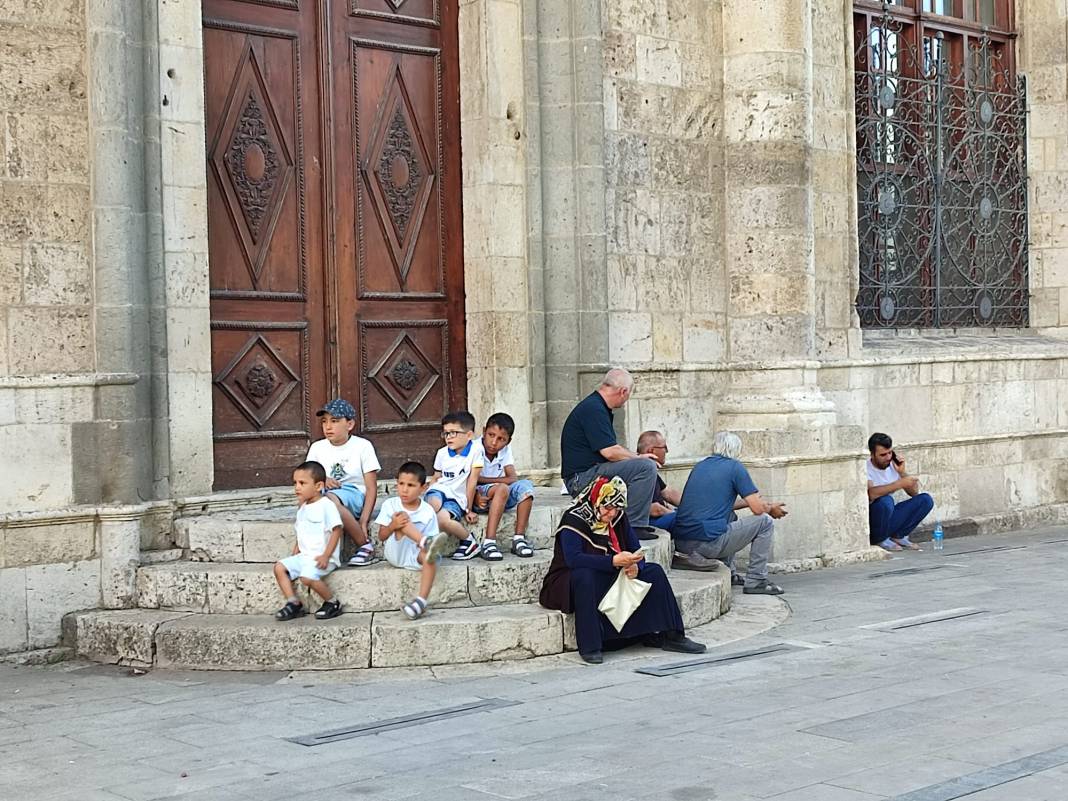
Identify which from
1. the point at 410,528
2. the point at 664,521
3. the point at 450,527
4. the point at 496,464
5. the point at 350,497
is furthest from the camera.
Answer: the point at 664,521

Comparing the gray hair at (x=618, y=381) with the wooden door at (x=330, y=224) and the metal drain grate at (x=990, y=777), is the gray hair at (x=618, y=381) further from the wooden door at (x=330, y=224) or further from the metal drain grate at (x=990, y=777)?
the metal drain grate at (x=990, y=777)

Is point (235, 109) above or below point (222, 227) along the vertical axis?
above

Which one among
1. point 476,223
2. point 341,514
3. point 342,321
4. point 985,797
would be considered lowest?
point 985,797

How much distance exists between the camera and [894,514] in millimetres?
12789

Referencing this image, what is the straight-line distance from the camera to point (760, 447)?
11672mm

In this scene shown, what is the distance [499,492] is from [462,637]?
1.26 meters

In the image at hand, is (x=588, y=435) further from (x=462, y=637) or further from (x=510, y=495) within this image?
(x=462, y=637)

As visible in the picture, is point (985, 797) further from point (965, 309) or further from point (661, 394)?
point (965, 309)

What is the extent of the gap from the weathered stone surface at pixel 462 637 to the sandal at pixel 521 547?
754mm

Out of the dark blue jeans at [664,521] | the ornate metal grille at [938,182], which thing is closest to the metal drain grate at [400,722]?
the dark blue jeans at [664,521]

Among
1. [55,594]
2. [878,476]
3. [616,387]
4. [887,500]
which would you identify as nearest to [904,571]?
[887,500]

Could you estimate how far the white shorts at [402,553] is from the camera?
848 cm

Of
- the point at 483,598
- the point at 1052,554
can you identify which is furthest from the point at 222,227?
the point at 1052,554

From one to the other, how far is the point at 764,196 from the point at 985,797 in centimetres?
709
